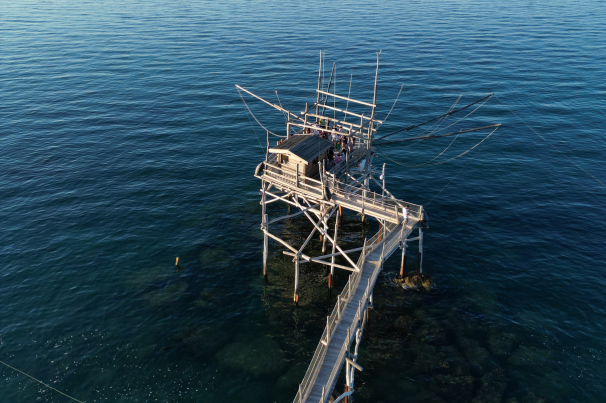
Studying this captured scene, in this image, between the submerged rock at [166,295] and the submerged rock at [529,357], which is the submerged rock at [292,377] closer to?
the submerged rock at [166,295]

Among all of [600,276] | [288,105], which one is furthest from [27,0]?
[600,276]

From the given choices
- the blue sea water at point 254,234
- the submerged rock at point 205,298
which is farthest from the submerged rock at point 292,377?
the submerged rock at point 205,298

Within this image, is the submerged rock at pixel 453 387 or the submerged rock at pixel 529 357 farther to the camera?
the submerged rock at pixel 529 357

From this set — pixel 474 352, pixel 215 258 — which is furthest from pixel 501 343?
pixel 215 258

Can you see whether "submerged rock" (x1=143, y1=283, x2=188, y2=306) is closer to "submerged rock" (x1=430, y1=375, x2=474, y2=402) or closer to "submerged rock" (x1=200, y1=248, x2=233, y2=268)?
"submerged rock" (x1=200, y1=248, x2=233, y2=268)

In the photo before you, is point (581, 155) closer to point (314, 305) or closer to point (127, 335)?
point (314, 305)

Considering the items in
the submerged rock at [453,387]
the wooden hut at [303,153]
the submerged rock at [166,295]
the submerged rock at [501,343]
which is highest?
the wooden hut at [303,153]

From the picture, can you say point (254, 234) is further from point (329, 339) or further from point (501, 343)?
point (501, 343)
